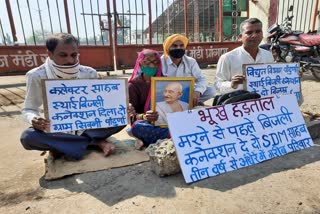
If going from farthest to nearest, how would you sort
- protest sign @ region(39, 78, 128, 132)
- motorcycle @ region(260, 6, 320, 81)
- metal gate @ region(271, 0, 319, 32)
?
metal gate @ region(271, 0, 319, 32) < motorcycle @ region(260, 6, 320, 81) < protest sign @ region(39, 78, 128, 132)

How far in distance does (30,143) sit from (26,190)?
1.41 feet

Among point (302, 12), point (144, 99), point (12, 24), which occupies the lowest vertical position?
point (144, 99)

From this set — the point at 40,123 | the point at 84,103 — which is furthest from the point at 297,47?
the point at 40,123

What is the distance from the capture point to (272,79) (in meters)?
3.00

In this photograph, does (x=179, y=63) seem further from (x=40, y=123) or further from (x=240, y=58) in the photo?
(x=40, y=123)

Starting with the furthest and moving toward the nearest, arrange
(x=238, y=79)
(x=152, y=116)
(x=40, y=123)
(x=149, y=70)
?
(x=149, y=70) < (x=238, y=79) < (x=152, y=116) < (x=40, y=123)

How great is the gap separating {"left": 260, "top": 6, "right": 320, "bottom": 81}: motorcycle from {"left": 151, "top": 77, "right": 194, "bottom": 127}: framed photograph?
432 cm

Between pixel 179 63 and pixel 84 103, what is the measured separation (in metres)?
1.26

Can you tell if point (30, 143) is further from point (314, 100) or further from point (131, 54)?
point (131, 54)

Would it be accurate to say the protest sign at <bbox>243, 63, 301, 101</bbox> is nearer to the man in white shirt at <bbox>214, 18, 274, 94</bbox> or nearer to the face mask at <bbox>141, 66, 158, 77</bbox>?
the man in white shirt at <bbox>214, 18, 274, 94</bbox>

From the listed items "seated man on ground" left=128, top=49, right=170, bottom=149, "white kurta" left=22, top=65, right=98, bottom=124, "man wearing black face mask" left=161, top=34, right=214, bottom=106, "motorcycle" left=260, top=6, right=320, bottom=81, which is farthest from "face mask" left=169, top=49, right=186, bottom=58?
"motorcycle" left=260, top=6, right=320, bottom=81

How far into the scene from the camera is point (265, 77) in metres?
2.94

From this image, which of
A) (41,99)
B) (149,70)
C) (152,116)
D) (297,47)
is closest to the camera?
(41,99)

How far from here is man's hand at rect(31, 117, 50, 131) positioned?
7.47 ft
